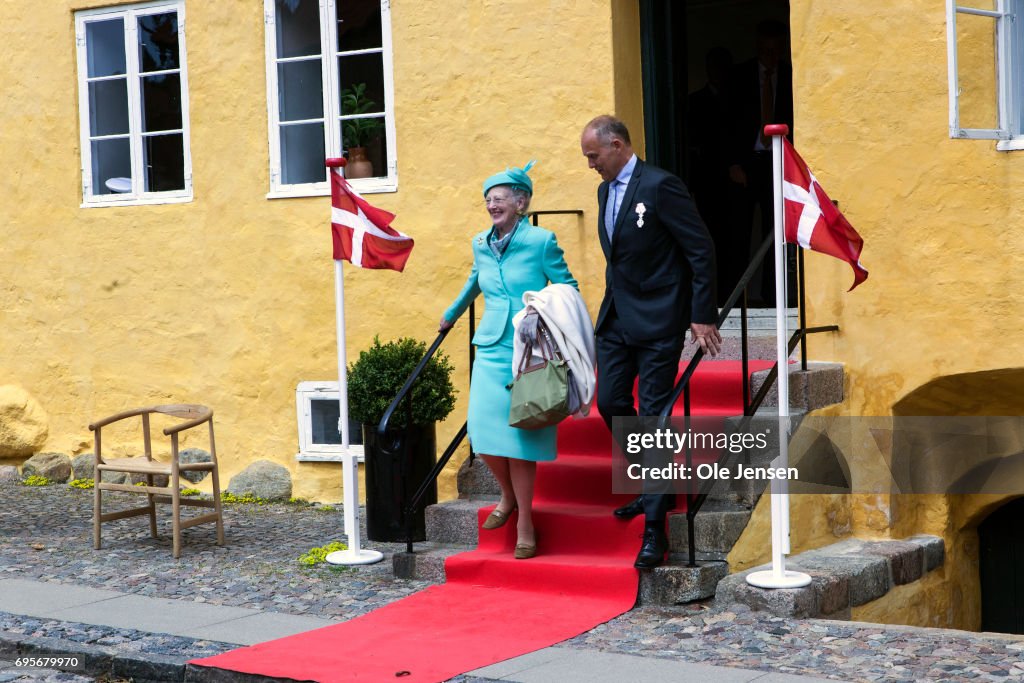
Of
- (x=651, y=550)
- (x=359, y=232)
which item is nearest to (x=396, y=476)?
(x=359, y=232)

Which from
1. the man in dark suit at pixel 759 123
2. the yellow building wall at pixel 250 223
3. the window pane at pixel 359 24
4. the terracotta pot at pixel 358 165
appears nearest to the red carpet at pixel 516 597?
the yellow building wall at pixel 250 223

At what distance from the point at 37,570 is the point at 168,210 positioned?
11.1ft

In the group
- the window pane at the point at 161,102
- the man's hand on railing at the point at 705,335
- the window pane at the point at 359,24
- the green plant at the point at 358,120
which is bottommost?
the man's hand on railing at the point at 705,335

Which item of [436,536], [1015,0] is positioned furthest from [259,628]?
[1015,0]

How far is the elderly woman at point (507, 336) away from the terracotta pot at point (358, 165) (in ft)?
9.57

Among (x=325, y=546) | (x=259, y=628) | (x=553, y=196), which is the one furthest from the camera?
(x=553, y=196)

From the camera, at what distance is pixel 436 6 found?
9.40 meters

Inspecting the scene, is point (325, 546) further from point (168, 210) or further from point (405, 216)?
point (168, 210)

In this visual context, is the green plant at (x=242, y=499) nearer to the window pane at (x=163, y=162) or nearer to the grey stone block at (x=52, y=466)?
the grey stone block at (x=52, y=466)

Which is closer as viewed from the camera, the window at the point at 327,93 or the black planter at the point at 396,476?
the black planter at the point at 396,476

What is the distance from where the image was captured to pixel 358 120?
990 centimetres

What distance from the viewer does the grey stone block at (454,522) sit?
754 centimetres

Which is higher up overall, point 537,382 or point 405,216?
point 405,216

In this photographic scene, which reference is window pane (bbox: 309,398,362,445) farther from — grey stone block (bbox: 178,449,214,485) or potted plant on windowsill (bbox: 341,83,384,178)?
potted plant on windowsill (bbox: 341,83,384,178)
